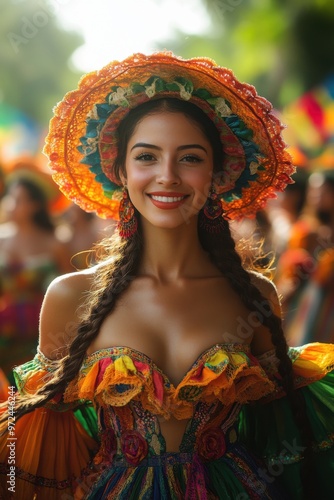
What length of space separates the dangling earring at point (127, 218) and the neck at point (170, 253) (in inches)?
1.8

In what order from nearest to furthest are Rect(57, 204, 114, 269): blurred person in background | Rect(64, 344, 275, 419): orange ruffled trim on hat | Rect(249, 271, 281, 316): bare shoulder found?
Rect(64, 344, 275, 419): orange ruffled trim on hat → Rect(249, 271, 281, 316): bare shoulder → Rect(57, 204, 114, 269): blurred person in background

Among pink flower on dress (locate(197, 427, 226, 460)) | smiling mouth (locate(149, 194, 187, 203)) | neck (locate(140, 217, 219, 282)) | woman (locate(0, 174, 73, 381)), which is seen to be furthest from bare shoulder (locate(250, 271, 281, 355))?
woman (locate(0, 174, 73, 381))

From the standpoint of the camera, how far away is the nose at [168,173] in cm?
270

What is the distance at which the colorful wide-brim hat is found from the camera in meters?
2.76

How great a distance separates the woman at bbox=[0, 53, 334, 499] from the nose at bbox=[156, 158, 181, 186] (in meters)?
0.01

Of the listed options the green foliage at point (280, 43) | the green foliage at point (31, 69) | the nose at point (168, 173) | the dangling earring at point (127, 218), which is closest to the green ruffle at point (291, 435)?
the dangling earring at point (127, 218)

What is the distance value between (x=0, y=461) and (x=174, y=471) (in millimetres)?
616

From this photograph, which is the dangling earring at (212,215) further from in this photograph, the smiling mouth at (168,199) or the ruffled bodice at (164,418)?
the ruffled bodice at (164,418)

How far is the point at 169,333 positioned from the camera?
274 centimetres

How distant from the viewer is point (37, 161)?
698 cm

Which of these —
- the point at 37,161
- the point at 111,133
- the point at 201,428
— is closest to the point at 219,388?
the point at 201,428

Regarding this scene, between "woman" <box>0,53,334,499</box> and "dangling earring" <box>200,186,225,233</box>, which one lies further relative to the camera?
"dangling earring" <box>200,186,225,233</box>

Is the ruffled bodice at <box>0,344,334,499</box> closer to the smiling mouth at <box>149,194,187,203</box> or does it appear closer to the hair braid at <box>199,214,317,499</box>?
the hair braid at <box>199,214,317,499</box>

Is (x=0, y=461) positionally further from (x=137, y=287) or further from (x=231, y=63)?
(x=231, y=63)
